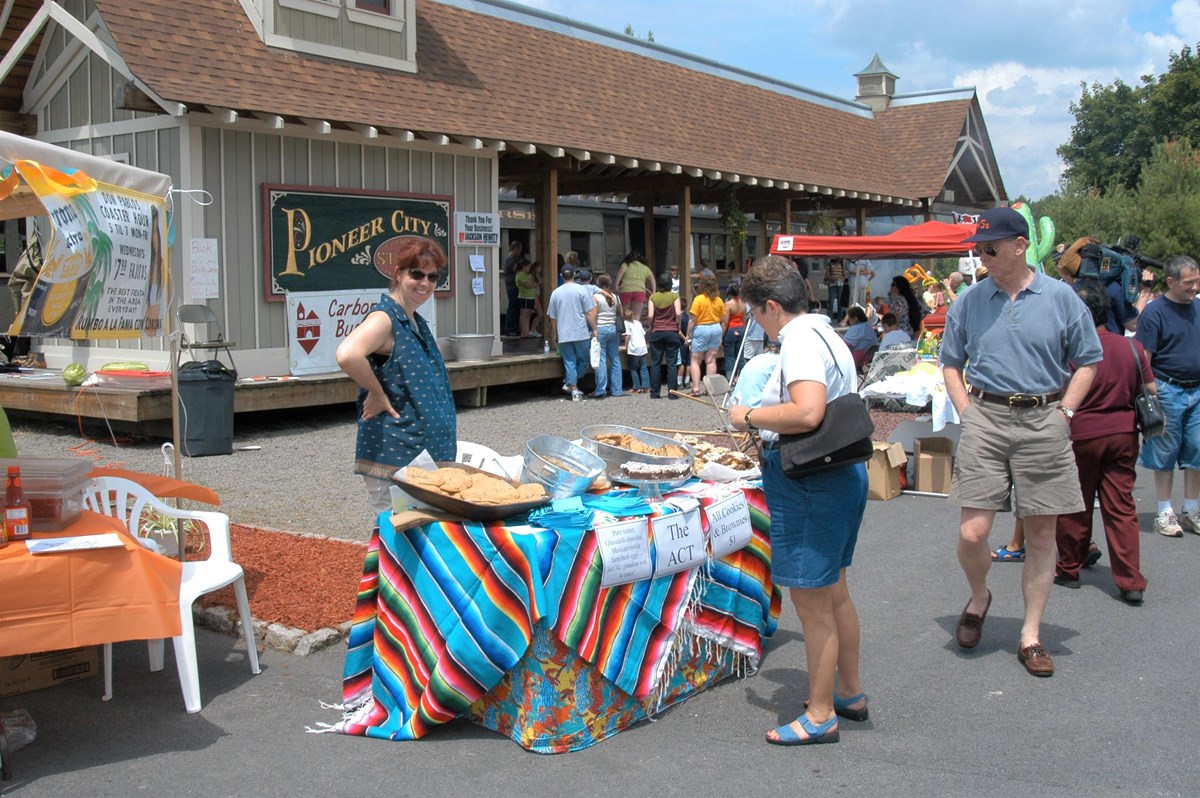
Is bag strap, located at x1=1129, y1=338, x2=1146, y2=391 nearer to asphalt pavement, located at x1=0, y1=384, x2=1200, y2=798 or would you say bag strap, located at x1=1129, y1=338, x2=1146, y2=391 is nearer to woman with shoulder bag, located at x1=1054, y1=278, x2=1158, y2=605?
woman with shoulder bag, located at x1=1054, y1=278, x2=1158, y2=605

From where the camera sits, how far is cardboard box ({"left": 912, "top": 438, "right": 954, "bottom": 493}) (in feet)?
28.9

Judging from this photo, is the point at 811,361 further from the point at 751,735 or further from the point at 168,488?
the point at 168,488

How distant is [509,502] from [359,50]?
10351mm

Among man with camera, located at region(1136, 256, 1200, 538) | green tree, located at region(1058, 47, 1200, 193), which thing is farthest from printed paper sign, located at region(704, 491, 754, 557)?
green tree, located at region(1058, 47, 1200, 193)

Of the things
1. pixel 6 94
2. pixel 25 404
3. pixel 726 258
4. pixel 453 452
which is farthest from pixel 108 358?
pixel 726 258

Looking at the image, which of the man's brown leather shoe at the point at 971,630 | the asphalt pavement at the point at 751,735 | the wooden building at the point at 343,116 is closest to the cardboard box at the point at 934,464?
the asphalt pavement at the point at 751,735

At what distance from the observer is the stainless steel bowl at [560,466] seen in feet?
14.4

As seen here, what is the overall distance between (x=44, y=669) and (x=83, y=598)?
910mm

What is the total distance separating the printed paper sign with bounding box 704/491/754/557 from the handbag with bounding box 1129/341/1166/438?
8.50 ft

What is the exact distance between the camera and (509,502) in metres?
3.98

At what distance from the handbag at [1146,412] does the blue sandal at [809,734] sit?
2973mm

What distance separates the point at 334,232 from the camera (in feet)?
40.0

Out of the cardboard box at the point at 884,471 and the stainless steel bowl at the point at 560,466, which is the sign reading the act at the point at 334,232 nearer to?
the cardboard box at the point at 884,471

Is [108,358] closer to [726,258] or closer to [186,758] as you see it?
[186,758]
